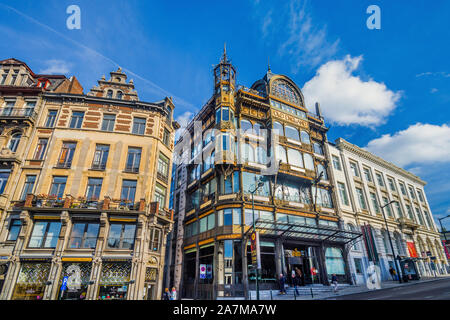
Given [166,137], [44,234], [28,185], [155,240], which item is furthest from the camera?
[166,137]

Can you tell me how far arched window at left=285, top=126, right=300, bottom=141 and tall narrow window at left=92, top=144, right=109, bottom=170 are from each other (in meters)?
22.5

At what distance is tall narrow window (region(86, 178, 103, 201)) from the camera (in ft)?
77.6

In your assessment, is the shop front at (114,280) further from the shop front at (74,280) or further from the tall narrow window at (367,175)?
the tall narrow window at (367,175)

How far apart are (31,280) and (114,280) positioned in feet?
21.3

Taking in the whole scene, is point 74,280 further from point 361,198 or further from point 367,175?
point 367,175

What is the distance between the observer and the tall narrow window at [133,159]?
84.1 feet

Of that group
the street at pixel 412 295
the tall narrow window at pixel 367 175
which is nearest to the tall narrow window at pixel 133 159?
the street at pixel 412 295

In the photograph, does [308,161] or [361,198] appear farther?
[361,198]

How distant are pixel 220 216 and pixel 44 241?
16.2 meters

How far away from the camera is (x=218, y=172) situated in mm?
28812

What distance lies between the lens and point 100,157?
25.6 metres

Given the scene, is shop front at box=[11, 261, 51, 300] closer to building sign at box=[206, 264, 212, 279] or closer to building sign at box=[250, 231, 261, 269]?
building sign at box=[206, 264, 212, 279]

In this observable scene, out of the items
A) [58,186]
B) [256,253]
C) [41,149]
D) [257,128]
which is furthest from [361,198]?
[41,149]
